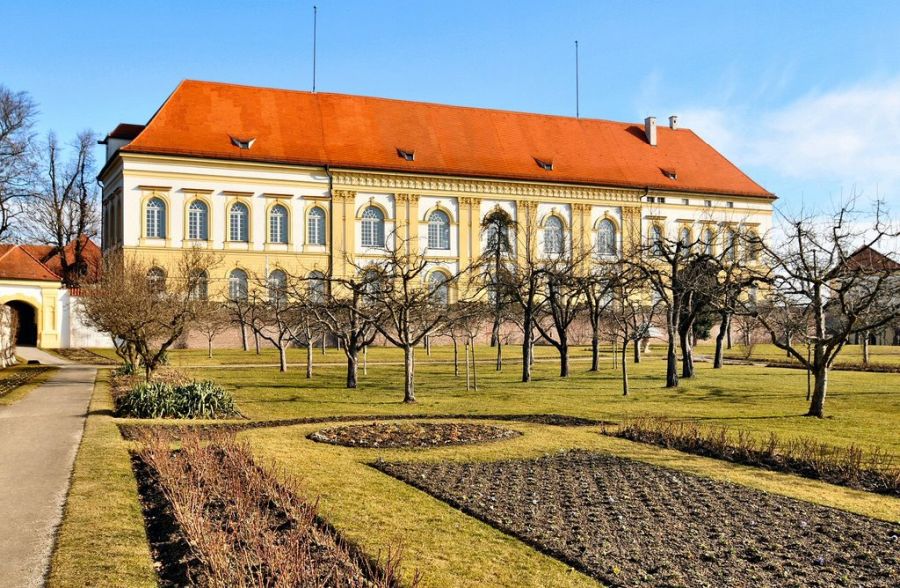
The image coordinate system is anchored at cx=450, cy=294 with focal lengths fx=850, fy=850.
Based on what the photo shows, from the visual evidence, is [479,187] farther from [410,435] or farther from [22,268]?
[410,435]

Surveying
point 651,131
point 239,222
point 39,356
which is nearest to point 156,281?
point 39,356

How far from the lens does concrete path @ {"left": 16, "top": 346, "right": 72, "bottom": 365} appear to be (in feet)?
136

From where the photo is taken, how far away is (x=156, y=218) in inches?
2131

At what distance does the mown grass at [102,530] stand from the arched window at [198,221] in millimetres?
42258

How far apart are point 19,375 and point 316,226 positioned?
2812 cm

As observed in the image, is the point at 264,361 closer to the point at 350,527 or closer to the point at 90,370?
the point at 90,370

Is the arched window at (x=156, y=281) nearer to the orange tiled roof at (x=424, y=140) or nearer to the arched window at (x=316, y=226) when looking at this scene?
the orange tiled roof at (x=424, y=140)

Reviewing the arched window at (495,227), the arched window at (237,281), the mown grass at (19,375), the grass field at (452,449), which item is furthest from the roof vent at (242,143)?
the grass field at (452,449)

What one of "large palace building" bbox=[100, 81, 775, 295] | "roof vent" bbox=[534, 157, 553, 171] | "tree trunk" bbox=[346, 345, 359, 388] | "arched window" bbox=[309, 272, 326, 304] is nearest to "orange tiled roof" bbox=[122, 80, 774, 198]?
"large palace building" bbox=[100, 81, 775, 295]

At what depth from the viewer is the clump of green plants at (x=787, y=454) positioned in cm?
1223

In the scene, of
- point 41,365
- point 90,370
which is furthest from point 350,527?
point 41,365

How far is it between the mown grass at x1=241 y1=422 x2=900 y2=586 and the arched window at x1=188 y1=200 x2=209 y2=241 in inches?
1566

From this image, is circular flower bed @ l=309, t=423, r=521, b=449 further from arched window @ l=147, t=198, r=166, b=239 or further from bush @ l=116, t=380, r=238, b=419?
arched window @ l=147, t=198, r=166, b=239

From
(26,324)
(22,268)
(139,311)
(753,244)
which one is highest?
(22,268)
